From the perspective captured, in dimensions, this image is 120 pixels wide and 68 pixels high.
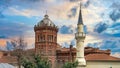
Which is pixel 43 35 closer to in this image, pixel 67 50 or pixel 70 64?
pixel 67 50

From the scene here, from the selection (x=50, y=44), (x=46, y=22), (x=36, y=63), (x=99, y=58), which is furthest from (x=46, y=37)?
(x=36, y=63)

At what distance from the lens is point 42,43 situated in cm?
9600

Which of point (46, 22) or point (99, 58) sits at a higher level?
point (46, 22)

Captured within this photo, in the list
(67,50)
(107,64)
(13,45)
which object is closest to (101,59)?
(107,64)

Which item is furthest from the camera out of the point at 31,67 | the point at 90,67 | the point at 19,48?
the point at 90,67

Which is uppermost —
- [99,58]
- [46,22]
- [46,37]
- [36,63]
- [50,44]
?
[46,22]

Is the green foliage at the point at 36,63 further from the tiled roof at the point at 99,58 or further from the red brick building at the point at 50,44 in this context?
the red brick building at the point at 50,44

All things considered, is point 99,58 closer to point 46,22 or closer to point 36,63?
point 46,22

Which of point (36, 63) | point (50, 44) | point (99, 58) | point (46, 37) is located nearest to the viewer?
point (36, 63)

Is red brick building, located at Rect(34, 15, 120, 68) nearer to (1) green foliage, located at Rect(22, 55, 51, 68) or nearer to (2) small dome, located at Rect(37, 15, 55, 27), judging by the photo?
(2) small dome, located at Rect(37, 15, 55, 27)

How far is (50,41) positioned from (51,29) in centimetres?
285

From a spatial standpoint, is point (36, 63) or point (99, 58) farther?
point (99, 58)

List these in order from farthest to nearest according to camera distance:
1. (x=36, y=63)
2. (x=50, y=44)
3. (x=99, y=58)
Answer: (x=50, y=44), (x=99, y=58), (x=36, y=63)

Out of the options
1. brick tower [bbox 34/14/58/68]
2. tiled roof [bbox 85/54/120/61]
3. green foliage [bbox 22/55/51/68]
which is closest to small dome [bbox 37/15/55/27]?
brick tower [bbox 34/14/58/68]
